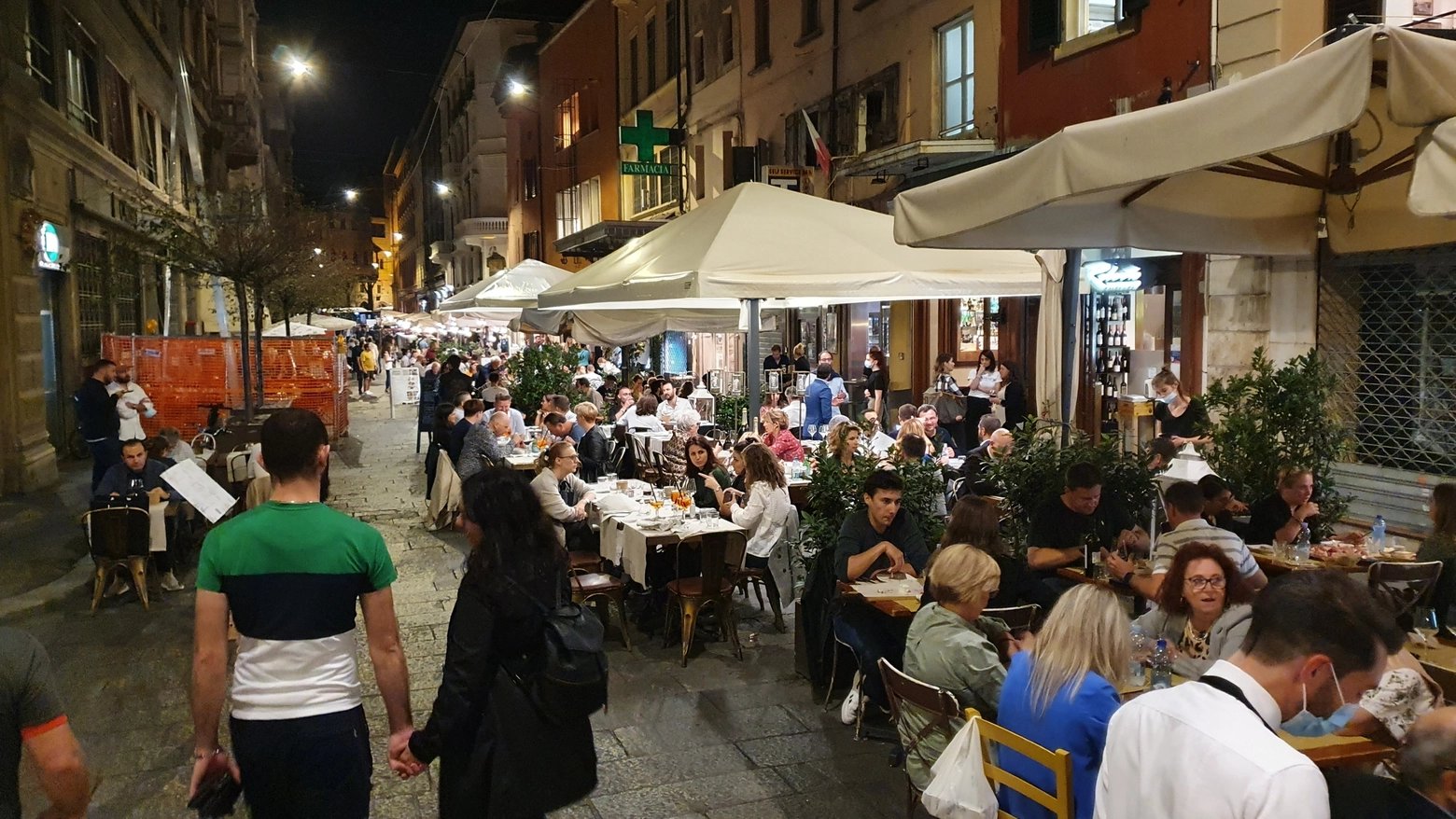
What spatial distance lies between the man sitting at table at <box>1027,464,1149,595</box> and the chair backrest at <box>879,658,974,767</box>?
6.45 feet

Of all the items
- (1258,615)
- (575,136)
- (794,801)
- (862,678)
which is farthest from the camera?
(575,136)

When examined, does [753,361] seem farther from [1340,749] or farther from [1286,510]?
[1340,749]

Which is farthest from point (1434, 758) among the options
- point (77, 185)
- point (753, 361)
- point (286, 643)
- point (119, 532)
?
point (77, 185)

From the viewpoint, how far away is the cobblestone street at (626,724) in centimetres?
502

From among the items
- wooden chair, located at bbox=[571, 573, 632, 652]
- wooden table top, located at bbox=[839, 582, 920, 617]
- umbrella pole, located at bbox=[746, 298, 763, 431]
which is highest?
umbrella pole, located at bbox=[746, 298, 763, 431]

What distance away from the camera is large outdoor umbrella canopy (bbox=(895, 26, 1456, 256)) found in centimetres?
389

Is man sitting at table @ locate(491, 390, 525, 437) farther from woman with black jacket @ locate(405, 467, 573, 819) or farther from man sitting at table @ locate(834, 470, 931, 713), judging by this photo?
woman with black jacket @ locate(405, 467, 573, 819)

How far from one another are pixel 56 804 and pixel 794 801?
3217 millimetres

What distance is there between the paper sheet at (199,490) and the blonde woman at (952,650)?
16.3 ft

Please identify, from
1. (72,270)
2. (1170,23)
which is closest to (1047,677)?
(1170,23)

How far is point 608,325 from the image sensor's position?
17172 mm

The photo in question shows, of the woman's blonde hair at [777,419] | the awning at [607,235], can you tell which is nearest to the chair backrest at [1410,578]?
the woman's blonde hair at [777,419]

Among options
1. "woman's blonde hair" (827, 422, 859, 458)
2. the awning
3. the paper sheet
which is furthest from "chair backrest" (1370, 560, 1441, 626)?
the awning

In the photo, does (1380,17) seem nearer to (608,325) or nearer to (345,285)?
(608,325)
